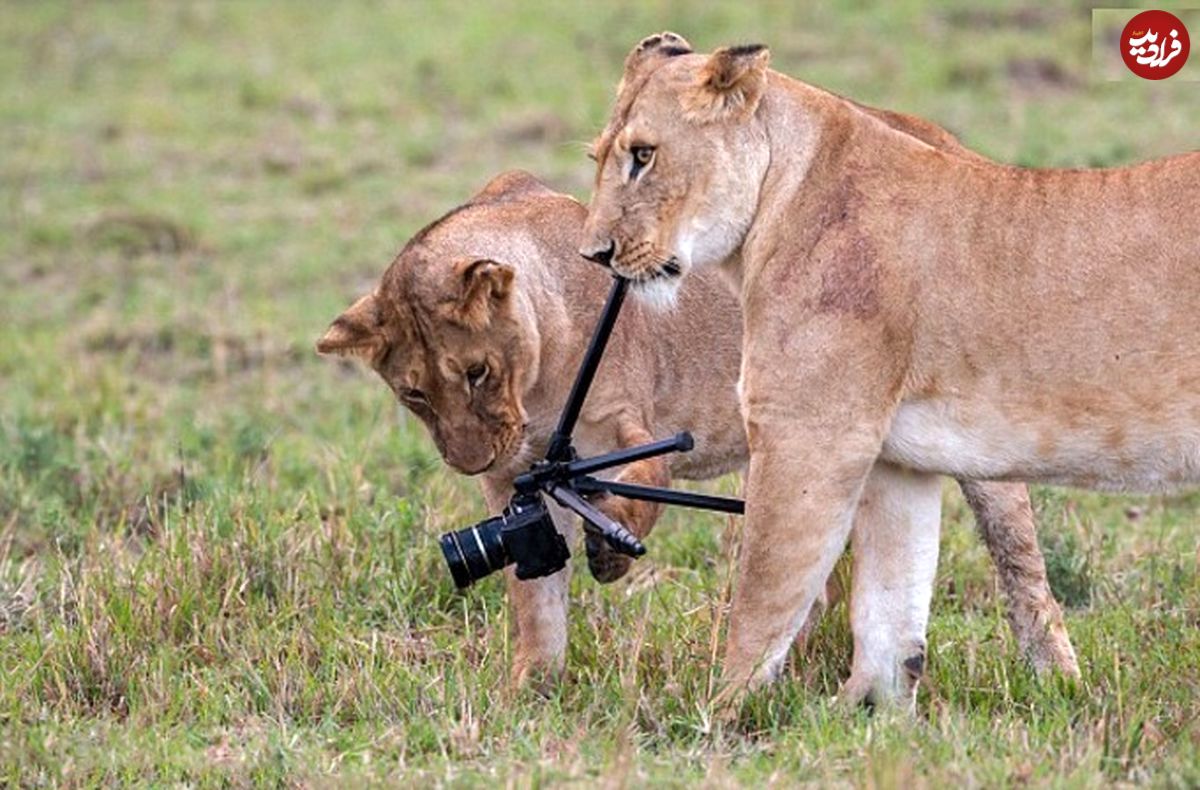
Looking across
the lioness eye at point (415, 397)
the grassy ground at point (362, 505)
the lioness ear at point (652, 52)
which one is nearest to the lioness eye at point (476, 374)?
the lioness eye at point (415, 397)

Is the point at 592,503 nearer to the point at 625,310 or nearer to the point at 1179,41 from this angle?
the point at 625,310

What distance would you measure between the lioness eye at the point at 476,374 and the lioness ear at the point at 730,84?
3.11ft

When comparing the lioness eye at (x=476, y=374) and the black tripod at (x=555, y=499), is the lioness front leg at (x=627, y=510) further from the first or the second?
the lioness eye at (x=476, y=374)

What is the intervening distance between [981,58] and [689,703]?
840 cm

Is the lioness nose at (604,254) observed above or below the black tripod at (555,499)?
above

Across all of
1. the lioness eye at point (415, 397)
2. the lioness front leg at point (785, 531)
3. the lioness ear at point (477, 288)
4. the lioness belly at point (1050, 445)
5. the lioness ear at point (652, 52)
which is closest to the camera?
the lioness belly at point (1050, 445)

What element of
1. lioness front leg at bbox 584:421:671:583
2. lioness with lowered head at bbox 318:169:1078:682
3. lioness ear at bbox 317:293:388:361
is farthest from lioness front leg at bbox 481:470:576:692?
lioness ear at bbox 317:293:388:361

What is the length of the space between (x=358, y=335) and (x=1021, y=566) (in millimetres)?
1709

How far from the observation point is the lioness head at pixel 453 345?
5.36 meters

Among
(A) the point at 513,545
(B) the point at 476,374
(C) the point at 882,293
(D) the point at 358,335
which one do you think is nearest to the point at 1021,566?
(C) the point at 882,293

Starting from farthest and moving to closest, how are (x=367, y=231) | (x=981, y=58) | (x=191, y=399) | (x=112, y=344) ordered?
(x=981, y=58) < (x=367, y=231) < (x=112, y=344) < (x=191, y=399)

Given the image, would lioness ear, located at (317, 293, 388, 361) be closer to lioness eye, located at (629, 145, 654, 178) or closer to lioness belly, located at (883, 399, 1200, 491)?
lioness eye, located at (629, 145, 654, 178)

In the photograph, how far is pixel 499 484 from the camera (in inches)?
225

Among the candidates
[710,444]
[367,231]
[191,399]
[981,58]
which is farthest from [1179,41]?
[710,444]
